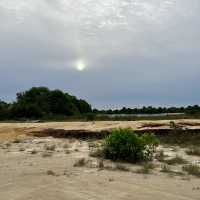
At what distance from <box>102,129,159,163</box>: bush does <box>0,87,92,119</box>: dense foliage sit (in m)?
49.7

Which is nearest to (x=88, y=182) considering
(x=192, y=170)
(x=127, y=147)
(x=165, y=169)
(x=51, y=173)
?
(x=51, y=173)

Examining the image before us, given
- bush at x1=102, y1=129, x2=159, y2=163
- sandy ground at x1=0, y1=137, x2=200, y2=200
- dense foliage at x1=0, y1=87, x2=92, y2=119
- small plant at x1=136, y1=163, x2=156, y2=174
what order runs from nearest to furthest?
sandy ground at x1=0, y1=137, x2=200, y2=200 → small plant at x1=136, y1=163, x2=156, y2=174 → bush at x1=102, y1=129, x2=159, y2=163 → dense foliage at x1=0, y1=87, x2=92, y2=119

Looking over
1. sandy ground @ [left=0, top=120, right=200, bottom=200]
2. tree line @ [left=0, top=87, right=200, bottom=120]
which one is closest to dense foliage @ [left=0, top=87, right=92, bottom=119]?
tree line @ [left=0, top=87, right=200, bottom=120]

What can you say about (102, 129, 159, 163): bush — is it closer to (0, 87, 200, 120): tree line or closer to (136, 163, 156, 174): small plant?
(136, 163, 156, 174): small plant

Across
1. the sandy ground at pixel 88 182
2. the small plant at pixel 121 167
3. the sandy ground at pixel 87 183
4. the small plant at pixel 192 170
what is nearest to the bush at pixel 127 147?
the sandy ground at pixel 88 182

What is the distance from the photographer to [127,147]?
15.9 meters

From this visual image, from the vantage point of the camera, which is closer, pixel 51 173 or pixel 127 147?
pixel 51 173

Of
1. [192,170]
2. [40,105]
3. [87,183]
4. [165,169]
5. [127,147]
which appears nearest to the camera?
[87,183]

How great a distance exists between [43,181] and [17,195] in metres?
1.52

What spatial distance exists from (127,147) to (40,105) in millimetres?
57833

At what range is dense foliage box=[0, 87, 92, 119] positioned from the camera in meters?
66.8

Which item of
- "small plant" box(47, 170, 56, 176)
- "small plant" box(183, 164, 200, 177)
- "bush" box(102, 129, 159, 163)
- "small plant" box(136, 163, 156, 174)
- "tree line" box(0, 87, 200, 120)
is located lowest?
"small plant" box(183, 164, 200, 177)

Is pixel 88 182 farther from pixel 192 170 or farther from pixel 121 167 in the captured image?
pixel 192 170

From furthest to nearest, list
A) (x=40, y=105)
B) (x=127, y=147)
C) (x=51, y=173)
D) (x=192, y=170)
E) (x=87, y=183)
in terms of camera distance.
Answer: (x=40, y=105) < (x=127, y=147) < (x=192, y=170) < (x=51, y=173) < (x=87, y=183)
